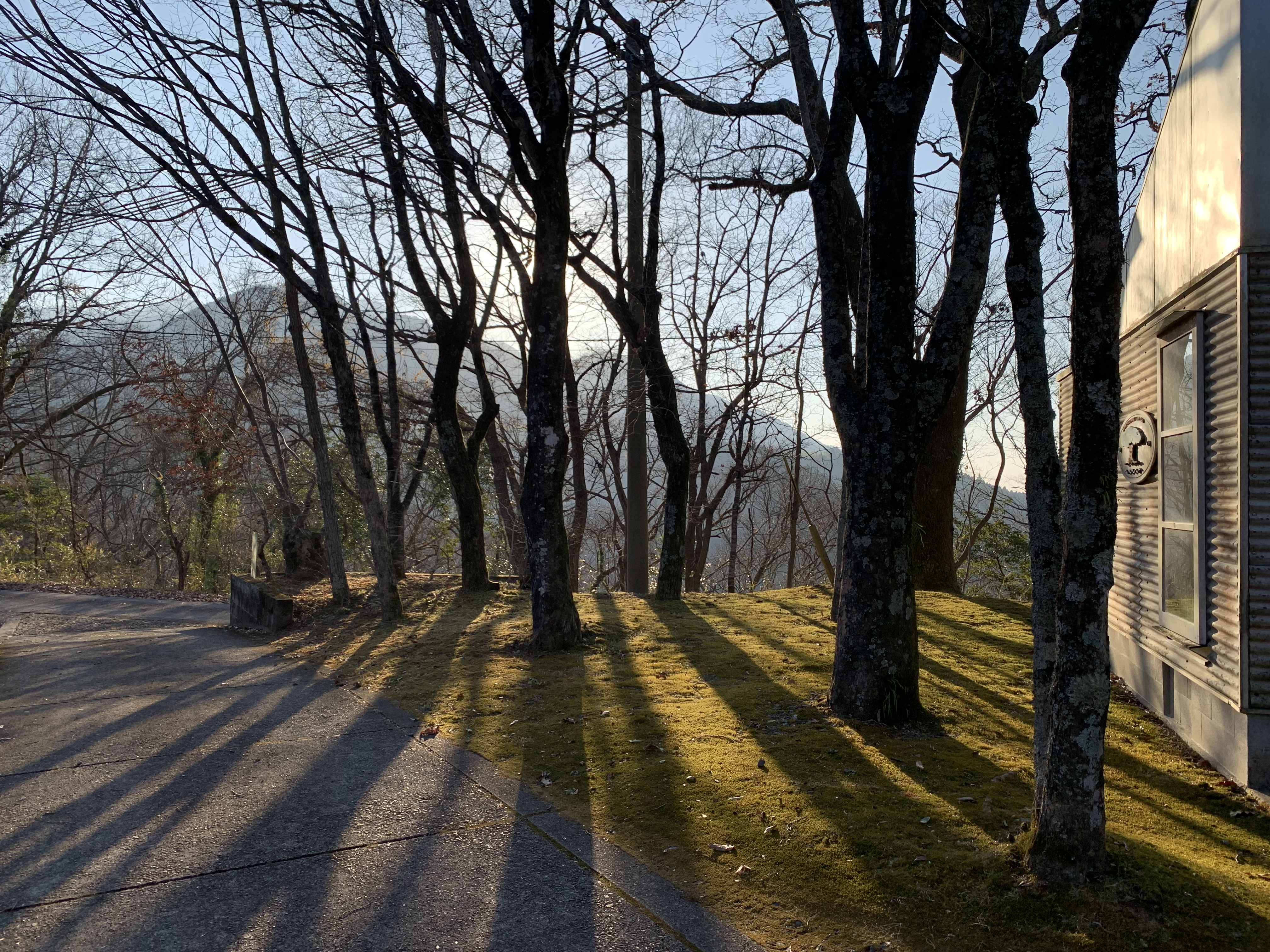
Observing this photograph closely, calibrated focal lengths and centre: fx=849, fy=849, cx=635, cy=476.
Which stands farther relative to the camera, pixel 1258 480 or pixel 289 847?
pixel 1258 480

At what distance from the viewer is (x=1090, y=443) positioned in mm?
2969

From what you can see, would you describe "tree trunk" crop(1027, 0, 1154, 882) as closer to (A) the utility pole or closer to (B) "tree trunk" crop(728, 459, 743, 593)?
(A) the utility pole

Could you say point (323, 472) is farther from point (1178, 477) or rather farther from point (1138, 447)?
point (1178, 477)

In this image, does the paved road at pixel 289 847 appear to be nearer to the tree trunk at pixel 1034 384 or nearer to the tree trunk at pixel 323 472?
the tree trunk at pixel 1034 384

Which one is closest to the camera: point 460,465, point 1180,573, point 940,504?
point 1180,573

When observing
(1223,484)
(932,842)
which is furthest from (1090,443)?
(1223,484)

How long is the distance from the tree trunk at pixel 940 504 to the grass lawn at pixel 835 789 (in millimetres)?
3181

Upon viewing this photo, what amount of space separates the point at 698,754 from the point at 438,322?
9025 mm

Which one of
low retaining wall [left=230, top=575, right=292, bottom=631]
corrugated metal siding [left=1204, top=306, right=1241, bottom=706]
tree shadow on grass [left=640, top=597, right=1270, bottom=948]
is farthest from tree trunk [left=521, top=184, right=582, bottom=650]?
→ corrugated metal siding [left=1204, top=306, right=1241, bottom=706]

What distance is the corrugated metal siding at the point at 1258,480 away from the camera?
4359 millimetres

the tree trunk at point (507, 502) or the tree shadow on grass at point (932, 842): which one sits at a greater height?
the tree trunk at point (507, 502)

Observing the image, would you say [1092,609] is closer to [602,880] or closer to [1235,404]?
[602,880]

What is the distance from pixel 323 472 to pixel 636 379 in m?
6.39

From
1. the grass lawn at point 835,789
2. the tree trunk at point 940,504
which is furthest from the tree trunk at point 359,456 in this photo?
the tree trunk at point 940,504
